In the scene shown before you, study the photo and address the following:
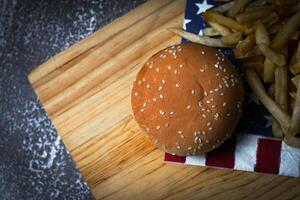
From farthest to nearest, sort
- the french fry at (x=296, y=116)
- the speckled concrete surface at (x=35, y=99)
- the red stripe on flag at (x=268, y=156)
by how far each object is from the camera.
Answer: the speckled concrete surface at (x=35, y=99)
the red stripe on flag at (x=268, y=156)
the french fry at (x=296, y=116)

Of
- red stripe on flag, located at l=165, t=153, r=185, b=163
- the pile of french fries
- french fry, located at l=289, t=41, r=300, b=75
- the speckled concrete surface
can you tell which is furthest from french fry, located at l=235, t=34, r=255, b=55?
the speckled concrete surface

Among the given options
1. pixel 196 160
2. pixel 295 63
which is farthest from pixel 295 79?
pixel 196 160

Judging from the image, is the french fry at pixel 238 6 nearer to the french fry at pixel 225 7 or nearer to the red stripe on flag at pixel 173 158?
the french fry at pixel 225 7

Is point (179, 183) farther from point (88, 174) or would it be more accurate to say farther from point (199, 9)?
point (199, 9)

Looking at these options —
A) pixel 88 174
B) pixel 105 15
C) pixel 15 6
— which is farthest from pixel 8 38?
pixel 88 174

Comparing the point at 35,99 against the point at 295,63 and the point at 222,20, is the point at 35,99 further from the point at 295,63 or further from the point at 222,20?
the point at 295,63

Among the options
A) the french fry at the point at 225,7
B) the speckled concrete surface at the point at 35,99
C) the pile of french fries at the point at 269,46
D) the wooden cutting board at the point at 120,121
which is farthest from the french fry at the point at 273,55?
the speckled concrete surface at the point at 35,99
